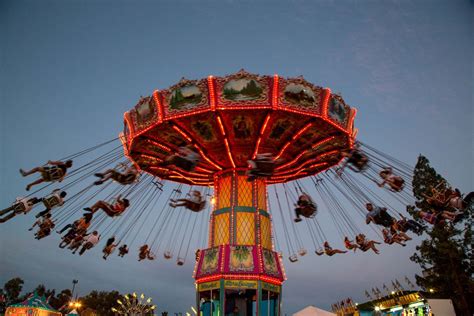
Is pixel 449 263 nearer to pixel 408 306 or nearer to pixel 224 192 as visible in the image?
pixel 408 306

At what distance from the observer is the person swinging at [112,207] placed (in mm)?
13250

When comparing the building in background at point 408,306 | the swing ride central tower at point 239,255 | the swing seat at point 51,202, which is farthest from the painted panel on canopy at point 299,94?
the building in background at point 408,306

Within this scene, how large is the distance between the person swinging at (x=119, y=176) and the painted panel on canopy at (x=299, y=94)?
554 cm

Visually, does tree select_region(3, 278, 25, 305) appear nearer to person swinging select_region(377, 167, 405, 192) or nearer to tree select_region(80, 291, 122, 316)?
tree select_region(80, 291, 122, 316)

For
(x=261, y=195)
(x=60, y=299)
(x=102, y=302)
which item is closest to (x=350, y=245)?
(x=261, y=195)

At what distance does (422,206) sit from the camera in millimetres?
24391

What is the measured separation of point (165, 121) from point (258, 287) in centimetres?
658

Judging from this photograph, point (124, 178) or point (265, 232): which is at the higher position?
point (124, 178)

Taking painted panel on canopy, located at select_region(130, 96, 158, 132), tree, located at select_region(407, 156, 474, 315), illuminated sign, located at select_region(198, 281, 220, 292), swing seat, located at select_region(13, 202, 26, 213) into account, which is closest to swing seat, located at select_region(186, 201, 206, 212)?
illuminated sign, located at select_region(198, 281, 220, 292)

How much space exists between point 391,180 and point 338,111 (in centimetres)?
299

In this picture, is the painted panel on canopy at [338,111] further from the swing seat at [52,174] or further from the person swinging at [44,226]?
the person swinging at [44,226]

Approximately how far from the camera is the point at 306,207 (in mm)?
14406

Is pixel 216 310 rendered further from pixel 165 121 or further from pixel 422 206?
pixel 422 206

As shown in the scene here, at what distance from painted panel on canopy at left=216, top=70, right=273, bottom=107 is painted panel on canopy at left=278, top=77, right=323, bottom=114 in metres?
0.48
